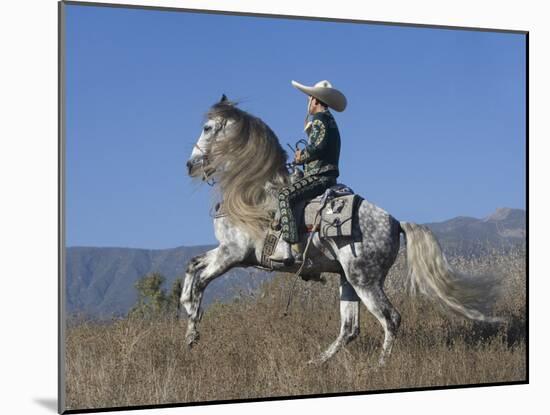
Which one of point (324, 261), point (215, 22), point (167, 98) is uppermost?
point (215, 22)

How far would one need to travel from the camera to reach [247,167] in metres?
10.6

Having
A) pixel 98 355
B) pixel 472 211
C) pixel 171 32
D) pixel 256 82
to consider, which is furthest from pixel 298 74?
pixel 98 355

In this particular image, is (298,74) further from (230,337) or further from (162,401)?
(162,401)

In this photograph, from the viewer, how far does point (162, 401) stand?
10195mm

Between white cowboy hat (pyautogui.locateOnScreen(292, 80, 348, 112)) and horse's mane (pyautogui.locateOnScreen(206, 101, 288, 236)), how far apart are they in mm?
460

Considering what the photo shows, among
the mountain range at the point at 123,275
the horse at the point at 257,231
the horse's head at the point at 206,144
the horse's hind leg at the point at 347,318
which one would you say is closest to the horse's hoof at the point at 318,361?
the horse at the point at 257,231

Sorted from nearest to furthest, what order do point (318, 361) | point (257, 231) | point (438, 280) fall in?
point (257, 231)
point (318, 361)
point (438, 280)

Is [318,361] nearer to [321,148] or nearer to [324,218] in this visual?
[324,218]

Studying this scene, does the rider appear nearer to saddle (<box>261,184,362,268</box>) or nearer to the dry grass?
saddle (<box>261,184,362,268</box>)

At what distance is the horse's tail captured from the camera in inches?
435

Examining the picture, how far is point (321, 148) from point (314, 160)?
0.12 metres

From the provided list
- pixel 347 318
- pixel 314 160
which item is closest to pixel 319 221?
pixel 314 160

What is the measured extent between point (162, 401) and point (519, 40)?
4622 millimetres

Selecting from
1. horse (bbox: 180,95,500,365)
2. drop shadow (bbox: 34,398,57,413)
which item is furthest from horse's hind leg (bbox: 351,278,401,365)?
drop shadow (bbox: 34,398,57,413)
